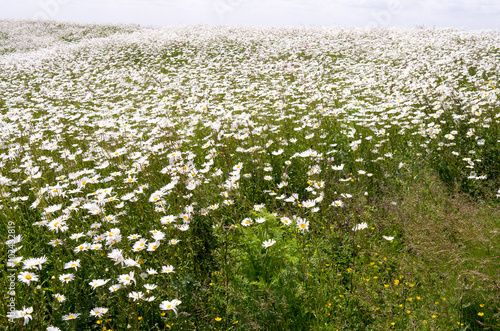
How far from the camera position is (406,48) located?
44.3ft

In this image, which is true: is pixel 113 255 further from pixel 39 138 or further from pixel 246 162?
pixel 39 138

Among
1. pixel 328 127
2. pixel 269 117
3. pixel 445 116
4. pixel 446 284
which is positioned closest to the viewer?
pixel 446 284

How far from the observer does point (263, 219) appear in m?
2.65

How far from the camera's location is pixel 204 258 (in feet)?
10.7

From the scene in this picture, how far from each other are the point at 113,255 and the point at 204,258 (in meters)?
1.07

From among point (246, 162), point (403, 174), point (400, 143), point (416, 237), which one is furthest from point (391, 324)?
point (400, 143)

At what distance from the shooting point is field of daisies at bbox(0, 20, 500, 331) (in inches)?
89.9

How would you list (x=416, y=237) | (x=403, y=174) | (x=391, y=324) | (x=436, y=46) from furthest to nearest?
(x=436, y=46) → (x=403, y=174) → (x=416, y=237) → (x=391, y=324)

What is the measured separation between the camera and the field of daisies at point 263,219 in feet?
7.49

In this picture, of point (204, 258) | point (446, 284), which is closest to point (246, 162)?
point (204, 258)

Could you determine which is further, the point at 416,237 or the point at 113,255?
the point at 416,237

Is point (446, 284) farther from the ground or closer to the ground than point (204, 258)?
farther from the ground

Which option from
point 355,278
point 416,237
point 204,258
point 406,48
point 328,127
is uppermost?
point 406,48

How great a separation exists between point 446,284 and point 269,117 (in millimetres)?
4598
